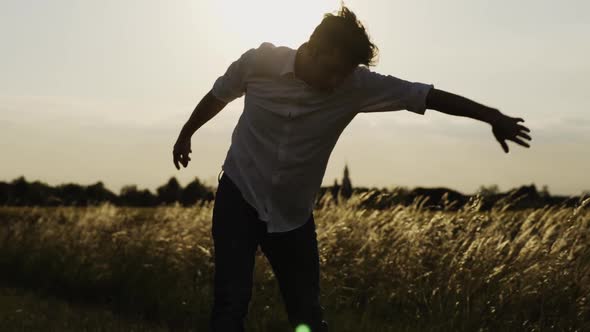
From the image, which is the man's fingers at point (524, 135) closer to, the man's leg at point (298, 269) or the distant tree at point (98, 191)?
the man's leg at point (298, 269)

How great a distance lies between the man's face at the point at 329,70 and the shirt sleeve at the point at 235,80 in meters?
0.46

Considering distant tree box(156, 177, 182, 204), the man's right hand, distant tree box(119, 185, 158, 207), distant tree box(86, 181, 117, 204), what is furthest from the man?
distant tree box(86, 181, 117, 204)

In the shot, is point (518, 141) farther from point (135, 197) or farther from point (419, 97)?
point (135, 197)

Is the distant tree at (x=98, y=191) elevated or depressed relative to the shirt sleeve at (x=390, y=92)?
depressed

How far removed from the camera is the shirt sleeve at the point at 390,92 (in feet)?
14.5

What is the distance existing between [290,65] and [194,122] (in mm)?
940

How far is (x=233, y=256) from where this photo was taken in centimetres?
452

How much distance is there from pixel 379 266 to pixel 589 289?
218cm

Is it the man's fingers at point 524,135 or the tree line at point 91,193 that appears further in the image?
the tree line at point 91,193

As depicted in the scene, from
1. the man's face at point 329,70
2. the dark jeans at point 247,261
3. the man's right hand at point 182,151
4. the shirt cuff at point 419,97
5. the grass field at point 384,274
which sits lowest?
the grass field at point 384,274

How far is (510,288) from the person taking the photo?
7.75m

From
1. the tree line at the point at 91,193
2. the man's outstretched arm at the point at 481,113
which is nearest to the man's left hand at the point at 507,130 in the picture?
the man's outstretched arm at the point at 481,113

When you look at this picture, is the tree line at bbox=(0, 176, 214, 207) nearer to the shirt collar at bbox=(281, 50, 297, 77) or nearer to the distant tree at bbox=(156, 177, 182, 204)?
the distant tree at bbox=(156, 177, 182, 204)

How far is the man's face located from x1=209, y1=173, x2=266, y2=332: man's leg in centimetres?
77
